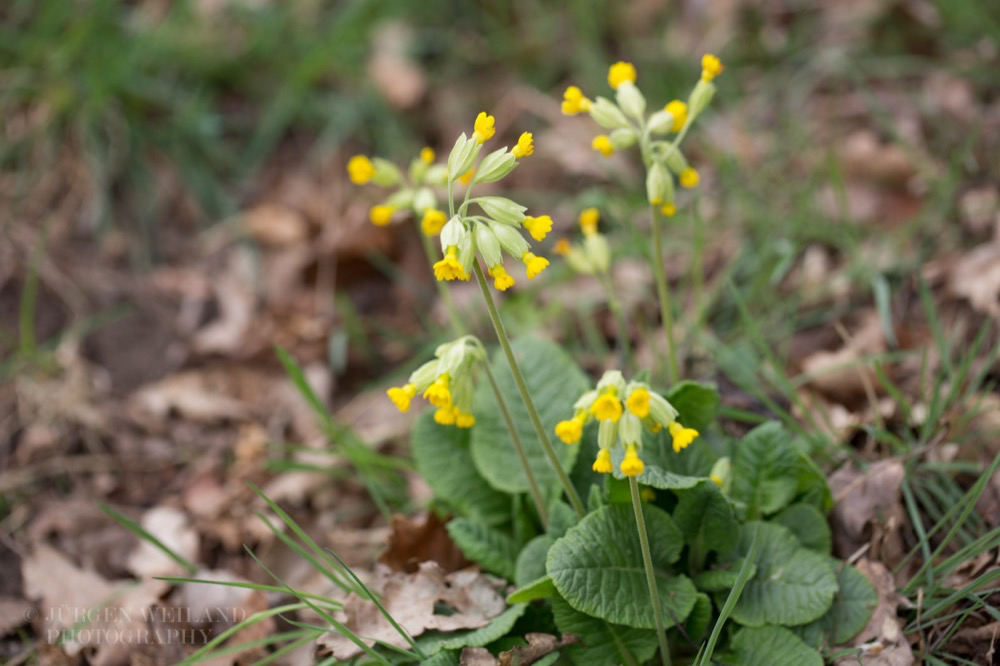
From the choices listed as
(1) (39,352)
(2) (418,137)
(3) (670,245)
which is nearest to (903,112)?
(3) (670,245)

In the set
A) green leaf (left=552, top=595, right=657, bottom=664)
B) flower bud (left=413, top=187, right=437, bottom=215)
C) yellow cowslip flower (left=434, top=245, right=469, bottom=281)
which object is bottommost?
green leaf (left=552, top=595, right=657, bottom=664)

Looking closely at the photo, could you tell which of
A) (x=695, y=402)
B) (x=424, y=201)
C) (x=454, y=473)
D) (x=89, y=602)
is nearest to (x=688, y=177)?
(x=695, y=402)

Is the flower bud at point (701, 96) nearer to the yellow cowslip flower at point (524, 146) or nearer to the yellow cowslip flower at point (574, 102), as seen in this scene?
the yellow cowslip flower at point (574, 102)

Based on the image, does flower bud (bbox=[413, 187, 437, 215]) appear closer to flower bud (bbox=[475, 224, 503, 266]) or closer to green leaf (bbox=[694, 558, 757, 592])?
flower bud (bbox=[475, 224, 503, 266])

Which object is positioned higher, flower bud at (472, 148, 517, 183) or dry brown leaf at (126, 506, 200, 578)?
flower bud at (472, 148, 517, 183)

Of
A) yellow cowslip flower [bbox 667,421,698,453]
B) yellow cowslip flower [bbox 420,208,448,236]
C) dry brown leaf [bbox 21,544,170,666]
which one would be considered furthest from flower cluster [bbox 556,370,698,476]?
dry brown leaf [bbox 21,544,170,666]

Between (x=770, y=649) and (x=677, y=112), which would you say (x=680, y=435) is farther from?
(x=677, y=112)

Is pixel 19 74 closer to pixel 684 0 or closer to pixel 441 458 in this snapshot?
pixel 441 458
